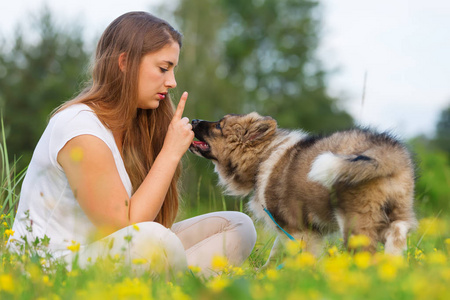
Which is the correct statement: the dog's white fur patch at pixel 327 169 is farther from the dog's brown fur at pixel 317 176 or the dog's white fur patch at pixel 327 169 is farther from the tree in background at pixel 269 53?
the tree in background at pixel 269 53

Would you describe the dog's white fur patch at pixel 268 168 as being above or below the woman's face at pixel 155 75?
below

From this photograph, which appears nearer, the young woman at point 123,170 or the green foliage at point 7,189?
the young woman at point 123,170

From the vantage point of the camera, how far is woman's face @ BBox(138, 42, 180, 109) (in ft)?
10.5

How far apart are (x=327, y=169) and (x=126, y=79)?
1.39m

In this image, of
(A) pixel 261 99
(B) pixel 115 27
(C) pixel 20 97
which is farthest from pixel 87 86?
(A) pixel 261 99

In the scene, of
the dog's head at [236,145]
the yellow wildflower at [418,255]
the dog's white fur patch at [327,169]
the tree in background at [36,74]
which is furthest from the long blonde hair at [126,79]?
the tree in background at [36,74]

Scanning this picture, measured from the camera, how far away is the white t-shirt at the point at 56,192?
2.77m

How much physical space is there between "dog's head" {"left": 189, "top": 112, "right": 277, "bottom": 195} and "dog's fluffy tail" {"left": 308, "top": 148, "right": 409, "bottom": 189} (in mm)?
1227

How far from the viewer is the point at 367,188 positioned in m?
2.77

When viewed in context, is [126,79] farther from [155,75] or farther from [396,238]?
[396,238]

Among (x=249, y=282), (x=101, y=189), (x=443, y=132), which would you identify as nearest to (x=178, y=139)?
(x=101, y=189)

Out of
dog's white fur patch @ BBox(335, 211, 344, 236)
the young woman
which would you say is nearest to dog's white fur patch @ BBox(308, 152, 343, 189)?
dog's white fur patch @ BBox(335, 211, 344, 236)

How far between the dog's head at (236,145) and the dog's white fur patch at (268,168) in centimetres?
14

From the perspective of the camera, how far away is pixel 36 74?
2064cm
